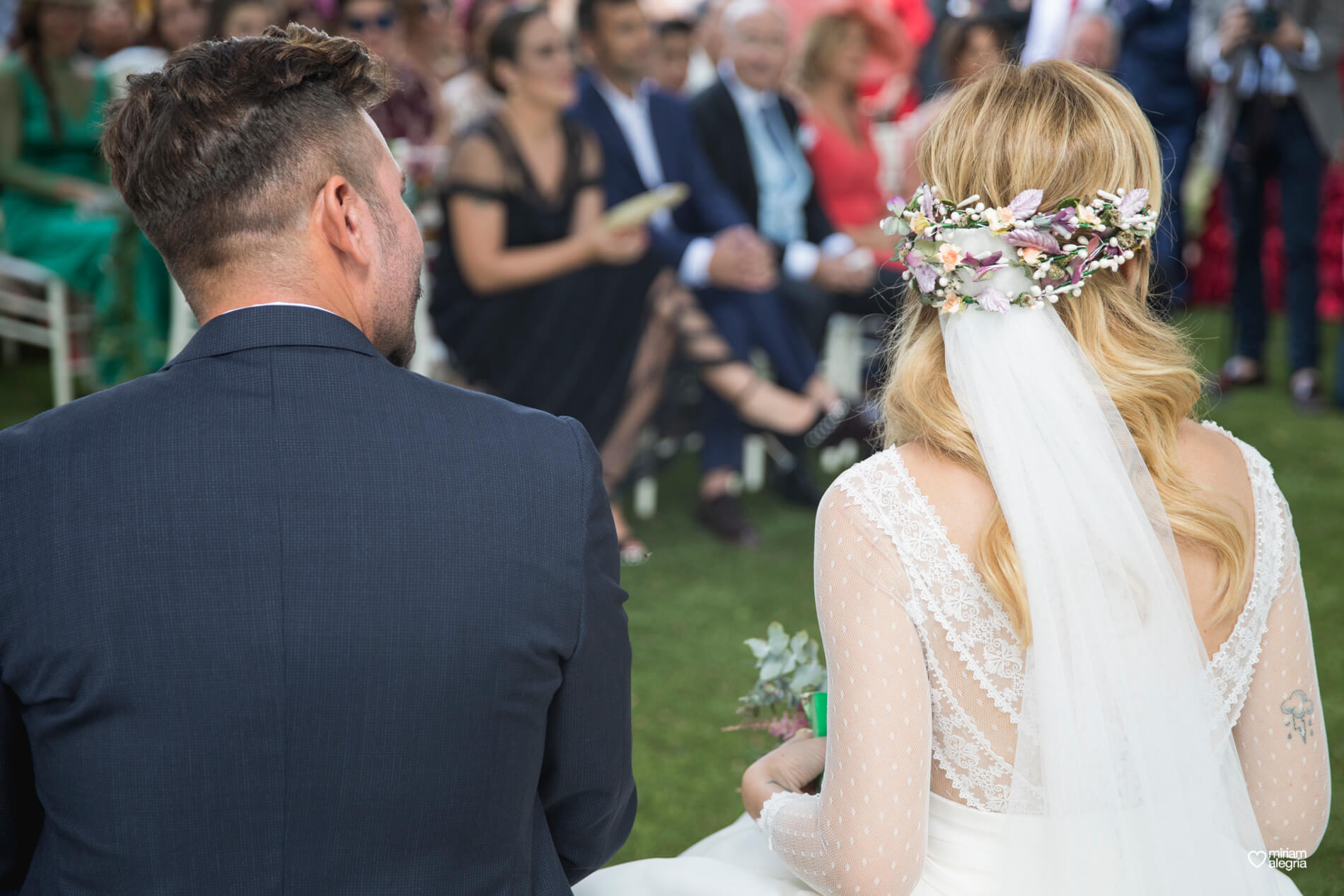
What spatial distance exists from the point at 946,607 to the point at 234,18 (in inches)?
176

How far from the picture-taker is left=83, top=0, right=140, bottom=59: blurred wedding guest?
6.87 meters

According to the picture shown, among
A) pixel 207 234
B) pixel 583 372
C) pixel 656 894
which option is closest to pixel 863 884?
pixel 656 894

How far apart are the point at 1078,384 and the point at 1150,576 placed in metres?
0.24

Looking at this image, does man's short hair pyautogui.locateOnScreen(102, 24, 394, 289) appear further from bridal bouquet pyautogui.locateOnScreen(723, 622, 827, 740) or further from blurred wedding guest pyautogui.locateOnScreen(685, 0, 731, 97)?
blurred wedding guest pyautogui.locateOnScreen(685, 0, 731, 97)

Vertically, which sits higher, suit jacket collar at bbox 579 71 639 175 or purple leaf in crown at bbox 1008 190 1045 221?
purple leaf in crown at bbox 1008 190 1045 221

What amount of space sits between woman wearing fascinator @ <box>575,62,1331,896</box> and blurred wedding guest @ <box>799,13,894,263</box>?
13.4 ft

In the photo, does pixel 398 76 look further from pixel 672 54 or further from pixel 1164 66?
pixel 1164 66

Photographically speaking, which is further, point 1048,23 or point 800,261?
Answer: point 1048,23

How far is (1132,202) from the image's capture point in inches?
54.6

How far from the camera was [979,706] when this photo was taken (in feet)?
4.67

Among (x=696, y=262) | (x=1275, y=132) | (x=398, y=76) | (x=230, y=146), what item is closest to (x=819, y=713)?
(x=230, y=146)

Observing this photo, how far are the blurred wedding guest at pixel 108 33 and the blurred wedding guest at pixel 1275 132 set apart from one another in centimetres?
595

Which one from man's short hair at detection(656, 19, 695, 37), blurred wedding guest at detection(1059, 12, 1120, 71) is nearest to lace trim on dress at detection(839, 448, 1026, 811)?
blurred wedding guest at detection(1059, 12, 1120, 71)

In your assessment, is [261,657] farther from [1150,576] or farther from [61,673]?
[1150,576]
